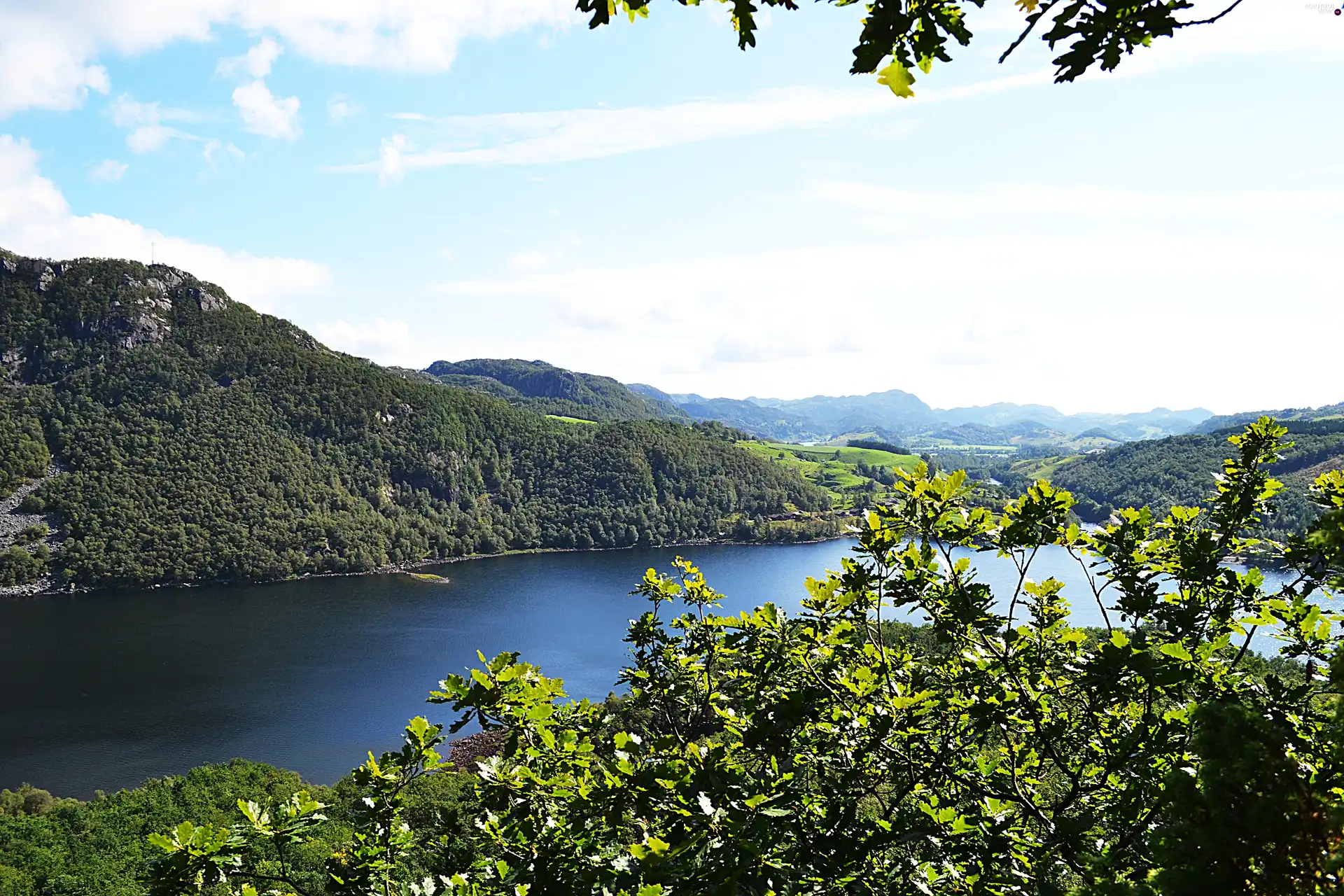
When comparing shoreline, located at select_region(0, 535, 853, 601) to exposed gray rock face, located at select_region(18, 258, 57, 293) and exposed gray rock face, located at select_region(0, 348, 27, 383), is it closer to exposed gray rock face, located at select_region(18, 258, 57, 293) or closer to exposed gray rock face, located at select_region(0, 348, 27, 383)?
exposed gray rock face, located at select_region(0, 348, 27, 383)

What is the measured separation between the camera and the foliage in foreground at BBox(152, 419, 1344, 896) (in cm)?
333

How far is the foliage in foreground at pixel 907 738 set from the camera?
131 inches

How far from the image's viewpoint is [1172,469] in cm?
12238

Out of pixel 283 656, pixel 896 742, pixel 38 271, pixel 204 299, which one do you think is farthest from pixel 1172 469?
pixel 38 271

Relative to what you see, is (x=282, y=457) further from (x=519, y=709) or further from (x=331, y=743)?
(x=519, y=709)

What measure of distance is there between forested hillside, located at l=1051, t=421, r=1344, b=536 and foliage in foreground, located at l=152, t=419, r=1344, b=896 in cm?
9328

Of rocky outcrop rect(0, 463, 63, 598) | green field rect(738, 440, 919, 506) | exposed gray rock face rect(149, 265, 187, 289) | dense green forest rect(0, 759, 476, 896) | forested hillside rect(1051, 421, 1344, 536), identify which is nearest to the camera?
dense green forest rect(0, 759, 476, 896)

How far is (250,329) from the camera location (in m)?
154

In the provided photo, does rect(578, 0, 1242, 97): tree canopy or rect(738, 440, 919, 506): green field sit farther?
rect(738, 440, 919, 506): green field

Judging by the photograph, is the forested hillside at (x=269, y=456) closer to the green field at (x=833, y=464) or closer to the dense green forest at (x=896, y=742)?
the green field at (x=833, y=464)

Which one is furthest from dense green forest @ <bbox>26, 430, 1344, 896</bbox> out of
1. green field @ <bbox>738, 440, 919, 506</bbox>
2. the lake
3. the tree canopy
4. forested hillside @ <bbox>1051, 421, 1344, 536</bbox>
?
green field @ <bbox>738, 440, 919, 506</bbox>

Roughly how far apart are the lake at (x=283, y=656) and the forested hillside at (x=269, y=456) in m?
13.9

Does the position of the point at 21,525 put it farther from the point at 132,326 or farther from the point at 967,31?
the point at 967,31

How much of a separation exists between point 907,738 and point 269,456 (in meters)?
138
